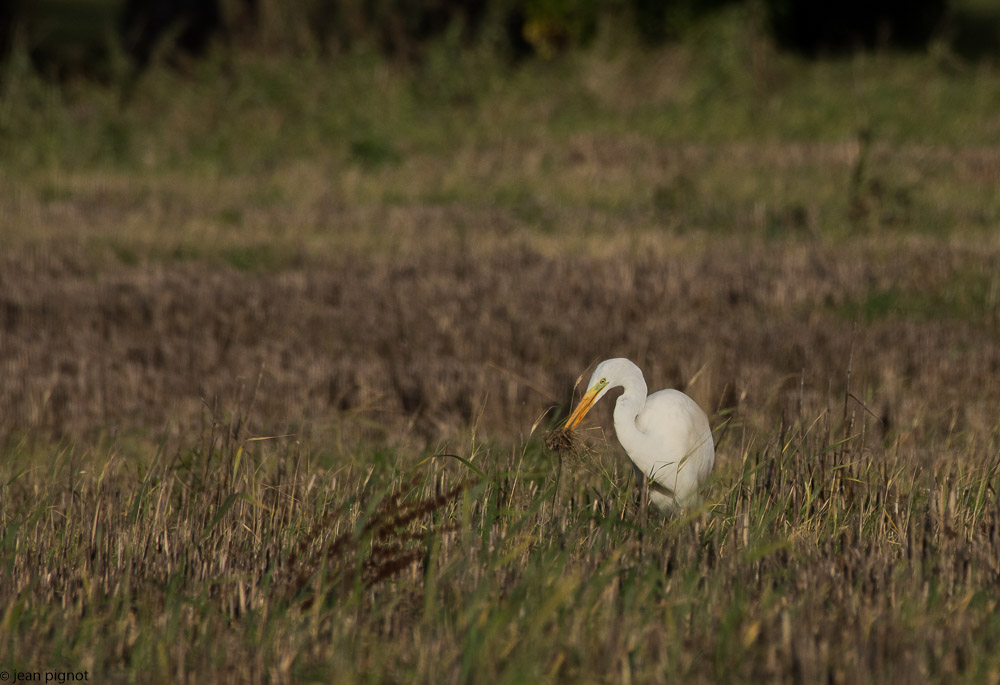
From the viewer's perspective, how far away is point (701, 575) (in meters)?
2.83

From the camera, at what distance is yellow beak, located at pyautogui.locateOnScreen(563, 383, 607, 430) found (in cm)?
322

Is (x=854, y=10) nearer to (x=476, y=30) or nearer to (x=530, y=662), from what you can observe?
(x=476, y=30)

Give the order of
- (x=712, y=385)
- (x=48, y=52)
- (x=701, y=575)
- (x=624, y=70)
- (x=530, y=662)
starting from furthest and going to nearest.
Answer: (x=48, y=52) < (x=624, y=70) < (x=712, y=385) < (x=701, y=575) < (x=530, y=662)

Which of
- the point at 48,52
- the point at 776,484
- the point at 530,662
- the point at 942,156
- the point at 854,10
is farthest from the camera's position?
the point at 854,10

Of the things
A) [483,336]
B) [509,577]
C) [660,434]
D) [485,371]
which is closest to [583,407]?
[660,434]

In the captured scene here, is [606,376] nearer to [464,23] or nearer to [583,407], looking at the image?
[583,407]

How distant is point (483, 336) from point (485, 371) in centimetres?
76

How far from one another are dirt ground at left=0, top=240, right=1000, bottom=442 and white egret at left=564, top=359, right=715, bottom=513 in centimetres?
103

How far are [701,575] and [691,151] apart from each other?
10.6 metres

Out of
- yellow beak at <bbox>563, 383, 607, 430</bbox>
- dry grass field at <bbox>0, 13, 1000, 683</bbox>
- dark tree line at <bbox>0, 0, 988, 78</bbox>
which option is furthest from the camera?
dark tree line at <bbox>0, 0, 988, 78</bbox>

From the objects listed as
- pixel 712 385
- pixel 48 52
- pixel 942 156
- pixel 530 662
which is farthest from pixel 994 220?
pixel 48 52

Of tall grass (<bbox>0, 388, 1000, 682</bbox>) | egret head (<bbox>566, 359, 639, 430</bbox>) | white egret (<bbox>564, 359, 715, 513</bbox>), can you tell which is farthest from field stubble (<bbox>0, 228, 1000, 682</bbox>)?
egret head (<bbox>566, 359, 639, 430</bbox>)

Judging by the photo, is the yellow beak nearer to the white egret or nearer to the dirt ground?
the white egret

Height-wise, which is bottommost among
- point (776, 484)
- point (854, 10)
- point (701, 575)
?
point (854, 10)
